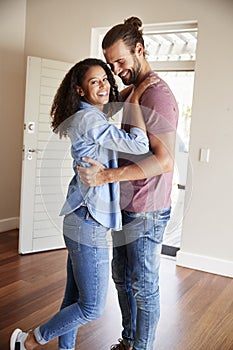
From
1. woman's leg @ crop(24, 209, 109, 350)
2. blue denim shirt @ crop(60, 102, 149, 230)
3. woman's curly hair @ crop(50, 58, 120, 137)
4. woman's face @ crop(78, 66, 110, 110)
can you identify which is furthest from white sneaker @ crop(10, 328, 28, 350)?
woman's face @ crop(78, 66, 110, 110)

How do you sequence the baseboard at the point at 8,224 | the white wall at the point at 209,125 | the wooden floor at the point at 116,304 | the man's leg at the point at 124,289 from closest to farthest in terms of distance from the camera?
the man's leg at the point at 124,289 → the wooden floor at the point at 116,304 → the white wall at the point at 209,125 → the baseboard at the point at 8,224

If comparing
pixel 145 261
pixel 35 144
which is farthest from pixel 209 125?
pixel 145 261

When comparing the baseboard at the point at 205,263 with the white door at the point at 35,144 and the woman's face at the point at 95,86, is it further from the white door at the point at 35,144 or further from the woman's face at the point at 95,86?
the woman's face at the point at 95,86

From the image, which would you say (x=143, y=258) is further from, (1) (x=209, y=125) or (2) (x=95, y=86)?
(1) (x=209, y=125)

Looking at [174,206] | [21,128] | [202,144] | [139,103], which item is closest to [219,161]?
[202,144]

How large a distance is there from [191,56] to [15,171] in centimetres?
195

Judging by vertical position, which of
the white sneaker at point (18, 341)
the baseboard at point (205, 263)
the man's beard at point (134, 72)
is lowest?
the baseboard at point (205, 263)

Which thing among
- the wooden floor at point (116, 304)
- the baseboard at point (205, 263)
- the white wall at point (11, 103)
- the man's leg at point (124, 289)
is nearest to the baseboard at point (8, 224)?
the white wall at point (11, 103)

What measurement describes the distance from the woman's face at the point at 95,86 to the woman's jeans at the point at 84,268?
1.21ft

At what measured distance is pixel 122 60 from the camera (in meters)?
1.32

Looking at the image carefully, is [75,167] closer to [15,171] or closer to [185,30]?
[185,30]

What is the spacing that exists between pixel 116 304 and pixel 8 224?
177 centimetres

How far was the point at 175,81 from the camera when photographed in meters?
3.29

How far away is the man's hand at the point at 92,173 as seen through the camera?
1.25 meters
